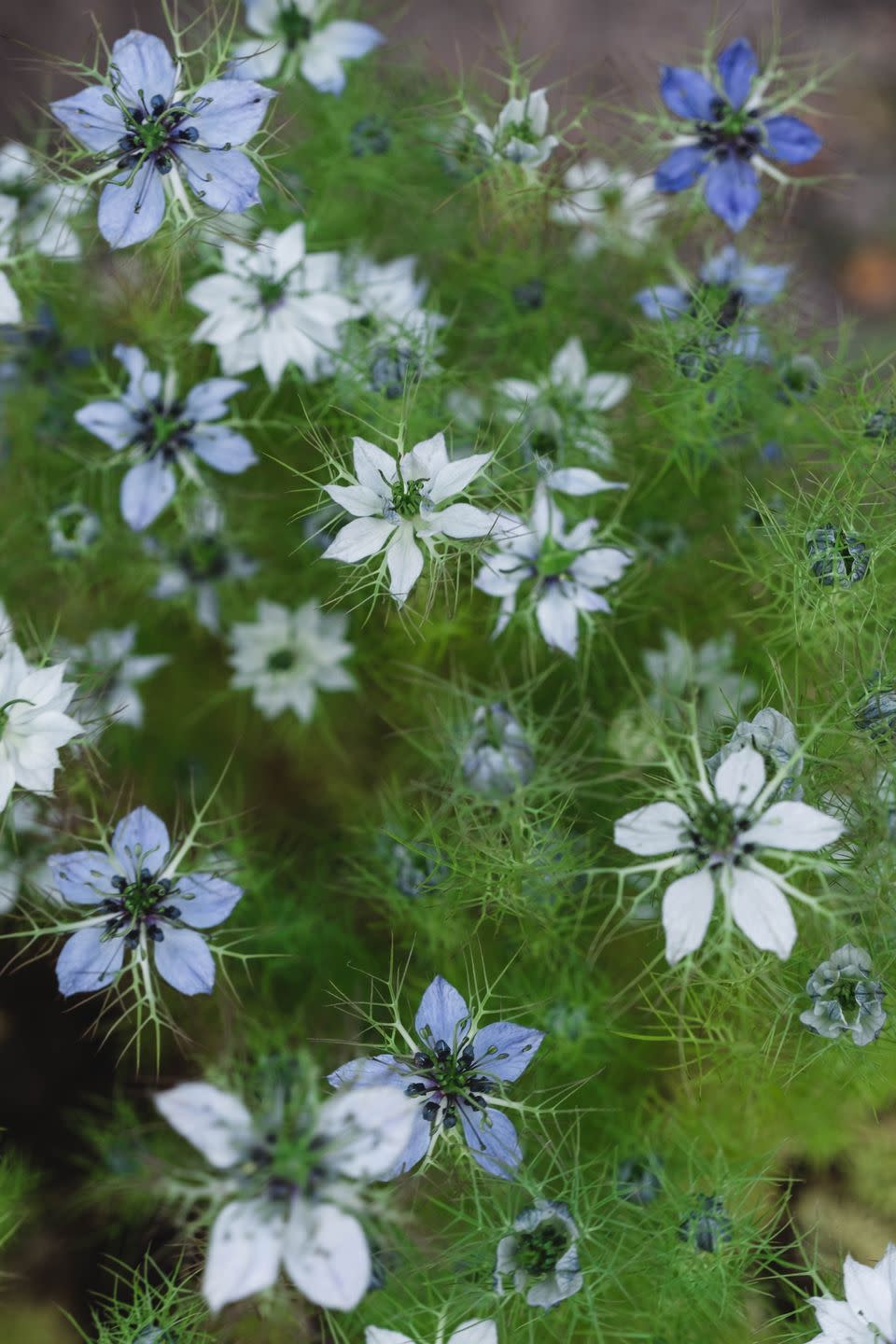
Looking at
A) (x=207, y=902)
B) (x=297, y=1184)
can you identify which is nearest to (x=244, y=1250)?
(x=297, y=1184)

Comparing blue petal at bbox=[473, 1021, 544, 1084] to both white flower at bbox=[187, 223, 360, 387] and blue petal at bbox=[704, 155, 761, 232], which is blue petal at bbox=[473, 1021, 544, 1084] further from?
blue petal at bbox=[704, 155, 761, 232]

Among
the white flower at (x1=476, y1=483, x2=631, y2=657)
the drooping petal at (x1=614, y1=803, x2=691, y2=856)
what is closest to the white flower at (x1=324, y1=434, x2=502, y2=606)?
the white flower at (x1=476, y1=483, x2=631, y2=657)

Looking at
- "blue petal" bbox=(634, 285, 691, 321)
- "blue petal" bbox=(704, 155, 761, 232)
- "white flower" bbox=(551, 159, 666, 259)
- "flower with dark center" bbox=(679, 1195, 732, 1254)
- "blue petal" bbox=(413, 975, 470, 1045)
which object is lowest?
"flower with dark center" bbox=(679, 1195, 732, 1254)

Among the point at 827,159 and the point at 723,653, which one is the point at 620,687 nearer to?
the point at 723,653

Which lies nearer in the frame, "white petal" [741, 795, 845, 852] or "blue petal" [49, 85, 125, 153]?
"white petal" [741, 795, 845, 852]

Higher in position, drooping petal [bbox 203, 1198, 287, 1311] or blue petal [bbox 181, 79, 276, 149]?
blue petal [bbox 181, 79, 276, 149]

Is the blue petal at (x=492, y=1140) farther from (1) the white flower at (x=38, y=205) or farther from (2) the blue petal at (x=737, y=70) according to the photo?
(2) the blue petal at (x=737, y=70)
